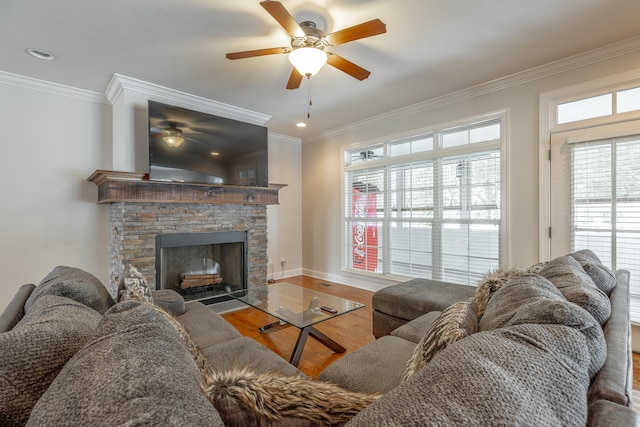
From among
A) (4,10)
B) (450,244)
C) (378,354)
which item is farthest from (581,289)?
(4,10)

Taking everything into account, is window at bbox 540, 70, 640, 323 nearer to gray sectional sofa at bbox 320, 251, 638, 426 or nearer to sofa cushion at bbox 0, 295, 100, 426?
gray sectional sofa at bbox 320, 251, 638, 426

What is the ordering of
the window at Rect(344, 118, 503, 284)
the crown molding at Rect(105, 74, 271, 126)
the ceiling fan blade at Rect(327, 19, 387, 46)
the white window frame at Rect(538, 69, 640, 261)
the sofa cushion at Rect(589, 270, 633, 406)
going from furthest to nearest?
the window at Rect(344, 118, 503, 284) → the crown molding at Rect(105, 74, 271, 126) → the white window frame at Rect(538, 69, 640, 261) → the ceiling fan blade at Rect(327, 19, 387, 46) → the sofa cushion at Rect(589, 270, 633, 406)

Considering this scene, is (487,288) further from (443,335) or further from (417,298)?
(417,298)

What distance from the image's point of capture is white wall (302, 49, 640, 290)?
8.98 feet

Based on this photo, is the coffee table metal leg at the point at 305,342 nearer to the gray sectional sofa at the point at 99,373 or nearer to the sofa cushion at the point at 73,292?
the sofa cushion at the point at 73,292

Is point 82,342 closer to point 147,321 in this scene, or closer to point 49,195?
point 147,321

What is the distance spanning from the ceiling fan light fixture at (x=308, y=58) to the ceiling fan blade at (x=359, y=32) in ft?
0.38

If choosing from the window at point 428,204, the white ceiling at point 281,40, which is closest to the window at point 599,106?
the white ceiling at point 281,40

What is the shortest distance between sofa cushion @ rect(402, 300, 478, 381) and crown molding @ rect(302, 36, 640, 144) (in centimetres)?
295

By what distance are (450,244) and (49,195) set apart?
4.49 meters

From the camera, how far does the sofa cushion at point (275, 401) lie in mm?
636

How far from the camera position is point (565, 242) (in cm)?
274

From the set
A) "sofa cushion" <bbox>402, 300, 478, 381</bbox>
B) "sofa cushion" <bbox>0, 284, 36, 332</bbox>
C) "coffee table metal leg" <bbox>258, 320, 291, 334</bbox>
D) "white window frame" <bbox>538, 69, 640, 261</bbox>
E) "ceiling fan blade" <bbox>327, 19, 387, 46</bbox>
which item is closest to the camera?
"sofa cushion" <bbox>402, 300, 478, 381</bbox>

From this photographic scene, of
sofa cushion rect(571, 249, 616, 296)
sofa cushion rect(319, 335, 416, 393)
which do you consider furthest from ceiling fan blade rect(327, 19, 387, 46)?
sofa cushion rect(319, 335, 416, 393)
